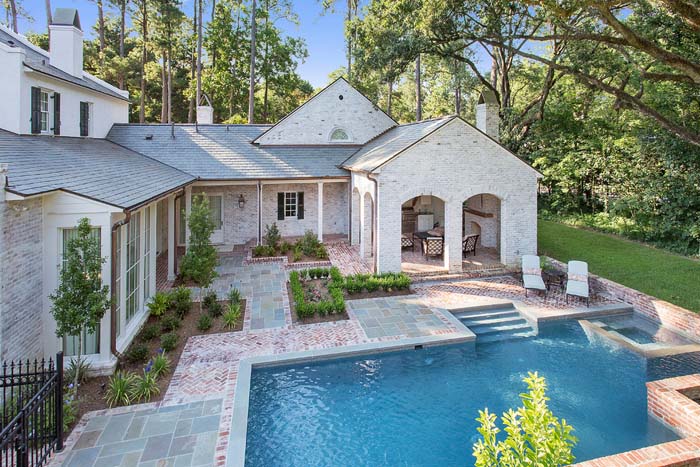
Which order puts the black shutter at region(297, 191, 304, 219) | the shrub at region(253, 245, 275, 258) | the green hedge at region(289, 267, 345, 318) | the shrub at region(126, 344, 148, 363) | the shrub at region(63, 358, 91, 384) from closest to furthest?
1. the shrub at region(63, 358, 91, 384)
2. the shrub at region(126, 344, 148, 363)
3. the green hedge at region(289, 267, 345, 318)
4. the shrub at region(253, 245, 275, 258)
5. the black shutter at region(297, 191, 304, 219)

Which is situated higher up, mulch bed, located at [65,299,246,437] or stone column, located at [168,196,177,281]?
stone column, located at [168,196,177,281]

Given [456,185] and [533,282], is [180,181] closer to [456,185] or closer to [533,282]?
[456,185]

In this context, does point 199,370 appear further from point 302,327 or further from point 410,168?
point 410,168

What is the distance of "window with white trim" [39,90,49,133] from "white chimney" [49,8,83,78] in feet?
12.2

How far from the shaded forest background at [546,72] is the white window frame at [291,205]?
725cm

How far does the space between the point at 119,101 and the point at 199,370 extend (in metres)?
17.2

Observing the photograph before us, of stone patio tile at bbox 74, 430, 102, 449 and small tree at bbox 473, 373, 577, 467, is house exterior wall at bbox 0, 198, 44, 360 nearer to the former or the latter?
stone patio tile at bbox 74, 430, 102, 449

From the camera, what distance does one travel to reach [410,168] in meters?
15.1

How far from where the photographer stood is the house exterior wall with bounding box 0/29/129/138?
38.2ft

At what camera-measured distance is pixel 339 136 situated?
893 inches

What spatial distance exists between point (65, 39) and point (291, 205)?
11447 millimetres

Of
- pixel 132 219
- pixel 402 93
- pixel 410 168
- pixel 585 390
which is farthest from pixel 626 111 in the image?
pixel 402 93

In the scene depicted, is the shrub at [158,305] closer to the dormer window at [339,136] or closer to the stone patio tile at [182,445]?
the stone patio tile at [182,445]

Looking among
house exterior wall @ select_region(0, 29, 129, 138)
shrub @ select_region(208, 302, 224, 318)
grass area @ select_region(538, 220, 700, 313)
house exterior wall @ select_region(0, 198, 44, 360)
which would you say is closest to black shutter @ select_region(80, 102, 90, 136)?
house exterior wall @ select_region(0, 29, 129, 138)
